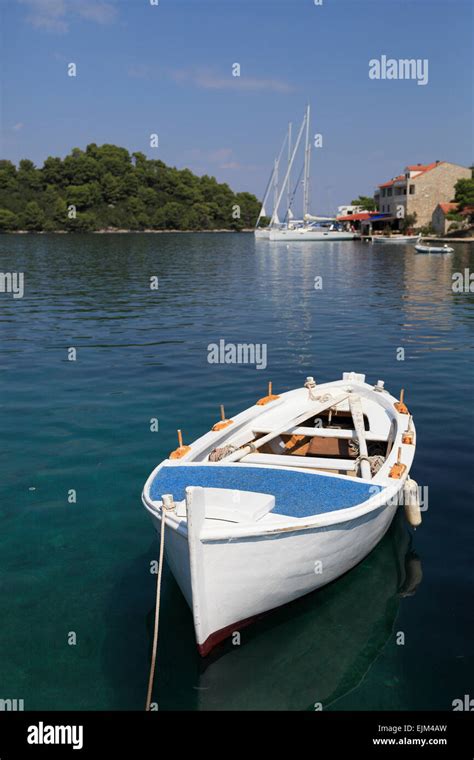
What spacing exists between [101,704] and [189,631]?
1.58m

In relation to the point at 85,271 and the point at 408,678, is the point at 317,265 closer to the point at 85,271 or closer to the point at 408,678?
the point at 85,271

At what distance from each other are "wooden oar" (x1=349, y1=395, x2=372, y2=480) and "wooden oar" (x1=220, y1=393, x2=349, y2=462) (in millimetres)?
384

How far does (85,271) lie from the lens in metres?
59.8

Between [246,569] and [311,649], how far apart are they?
1.67 meters

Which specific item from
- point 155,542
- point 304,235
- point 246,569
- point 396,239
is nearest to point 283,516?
point 246,569

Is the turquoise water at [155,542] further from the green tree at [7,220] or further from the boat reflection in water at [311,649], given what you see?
the green tree at [7,220]

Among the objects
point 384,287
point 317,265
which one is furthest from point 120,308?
point 317,265

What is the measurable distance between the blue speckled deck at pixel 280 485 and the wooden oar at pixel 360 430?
1.14 metres

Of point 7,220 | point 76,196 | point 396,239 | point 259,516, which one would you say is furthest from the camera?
point 76,196

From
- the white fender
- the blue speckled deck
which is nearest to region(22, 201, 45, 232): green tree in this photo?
the blue speckled deck

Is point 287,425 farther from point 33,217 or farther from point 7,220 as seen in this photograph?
point 33,217

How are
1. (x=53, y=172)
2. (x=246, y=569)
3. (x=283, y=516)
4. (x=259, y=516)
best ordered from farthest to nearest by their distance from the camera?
1. (x=53, y=172)
2. (x=283, y=516)
3. (x=259, y=516)
4. (x=246, y=569)

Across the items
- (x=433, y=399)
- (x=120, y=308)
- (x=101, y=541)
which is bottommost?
(x=101, y=541)

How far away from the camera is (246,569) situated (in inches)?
310
